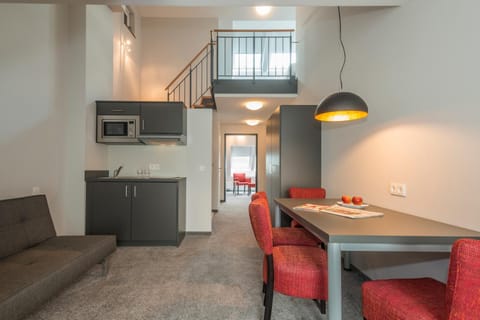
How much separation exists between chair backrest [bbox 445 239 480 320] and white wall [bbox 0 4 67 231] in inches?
151

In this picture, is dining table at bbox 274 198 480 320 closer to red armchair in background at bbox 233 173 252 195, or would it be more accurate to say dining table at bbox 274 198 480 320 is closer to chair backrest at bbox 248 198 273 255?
chair backrest at bbox 248 198 273 255

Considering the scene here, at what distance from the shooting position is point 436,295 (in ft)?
3.92

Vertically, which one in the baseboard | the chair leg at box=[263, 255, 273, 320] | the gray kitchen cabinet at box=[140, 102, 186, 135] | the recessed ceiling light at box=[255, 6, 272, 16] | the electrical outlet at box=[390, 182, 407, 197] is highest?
the recessed ceiling light at box=[255, 6, 272, 16]

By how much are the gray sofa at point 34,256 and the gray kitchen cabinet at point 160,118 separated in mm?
1572

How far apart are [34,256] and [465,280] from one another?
2.71 m

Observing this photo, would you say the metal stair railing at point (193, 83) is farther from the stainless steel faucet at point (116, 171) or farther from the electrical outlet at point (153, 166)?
the stainless steel faucet at point (116, 171)

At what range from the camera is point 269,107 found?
5.38 m

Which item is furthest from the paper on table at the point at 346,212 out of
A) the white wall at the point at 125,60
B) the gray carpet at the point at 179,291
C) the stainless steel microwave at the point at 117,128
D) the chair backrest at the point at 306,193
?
the white wall at the point at 125,60

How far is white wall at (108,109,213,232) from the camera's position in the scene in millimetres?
4031

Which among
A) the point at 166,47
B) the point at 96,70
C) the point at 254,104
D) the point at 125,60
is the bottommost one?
the point at 254,104

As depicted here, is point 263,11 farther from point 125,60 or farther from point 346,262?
point 346,262

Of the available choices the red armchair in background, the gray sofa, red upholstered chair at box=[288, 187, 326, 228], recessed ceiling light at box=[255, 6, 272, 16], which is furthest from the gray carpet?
the red armchair in background

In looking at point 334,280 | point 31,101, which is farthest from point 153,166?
point 334,280

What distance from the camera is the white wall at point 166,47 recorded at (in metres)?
6.14
